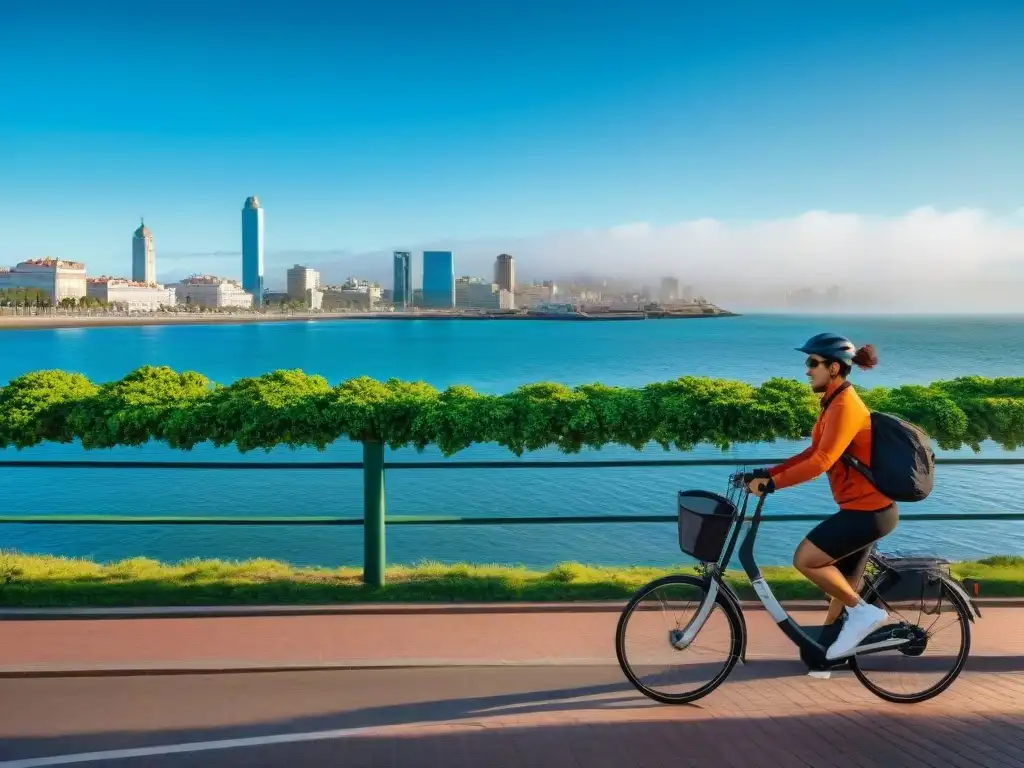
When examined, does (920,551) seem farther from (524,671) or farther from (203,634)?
(203,634)

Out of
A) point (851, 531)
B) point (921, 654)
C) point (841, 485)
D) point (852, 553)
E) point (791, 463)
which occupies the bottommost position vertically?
point (921, 654)

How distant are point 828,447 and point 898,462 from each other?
0.34m

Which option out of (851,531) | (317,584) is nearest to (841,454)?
(851,531)

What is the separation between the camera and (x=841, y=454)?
4715 mm

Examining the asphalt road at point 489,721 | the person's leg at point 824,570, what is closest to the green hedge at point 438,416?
the asphalt road at point 489,721

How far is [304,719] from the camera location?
484 centimetres

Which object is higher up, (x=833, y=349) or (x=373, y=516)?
(x=833, y=349)

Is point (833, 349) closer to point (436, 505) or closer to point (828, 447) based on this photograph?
point (828, 447)

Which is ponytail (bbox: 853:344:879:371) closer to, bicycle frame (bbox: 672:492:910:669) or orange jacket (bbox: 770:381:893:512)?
orange jacket (bbox: 770:381:893:512)

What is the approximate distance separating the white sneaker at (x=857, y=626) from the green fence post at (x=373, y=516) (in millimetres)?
3472

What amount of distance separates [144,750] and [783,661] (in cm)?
355

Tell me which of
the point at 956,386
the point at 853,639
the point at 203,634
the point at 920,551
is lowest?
the point at 203,634

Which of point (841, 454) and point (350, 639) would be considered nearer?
point (841, 454)

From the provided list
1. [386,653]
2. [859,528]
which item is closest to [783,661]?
[859,528]
